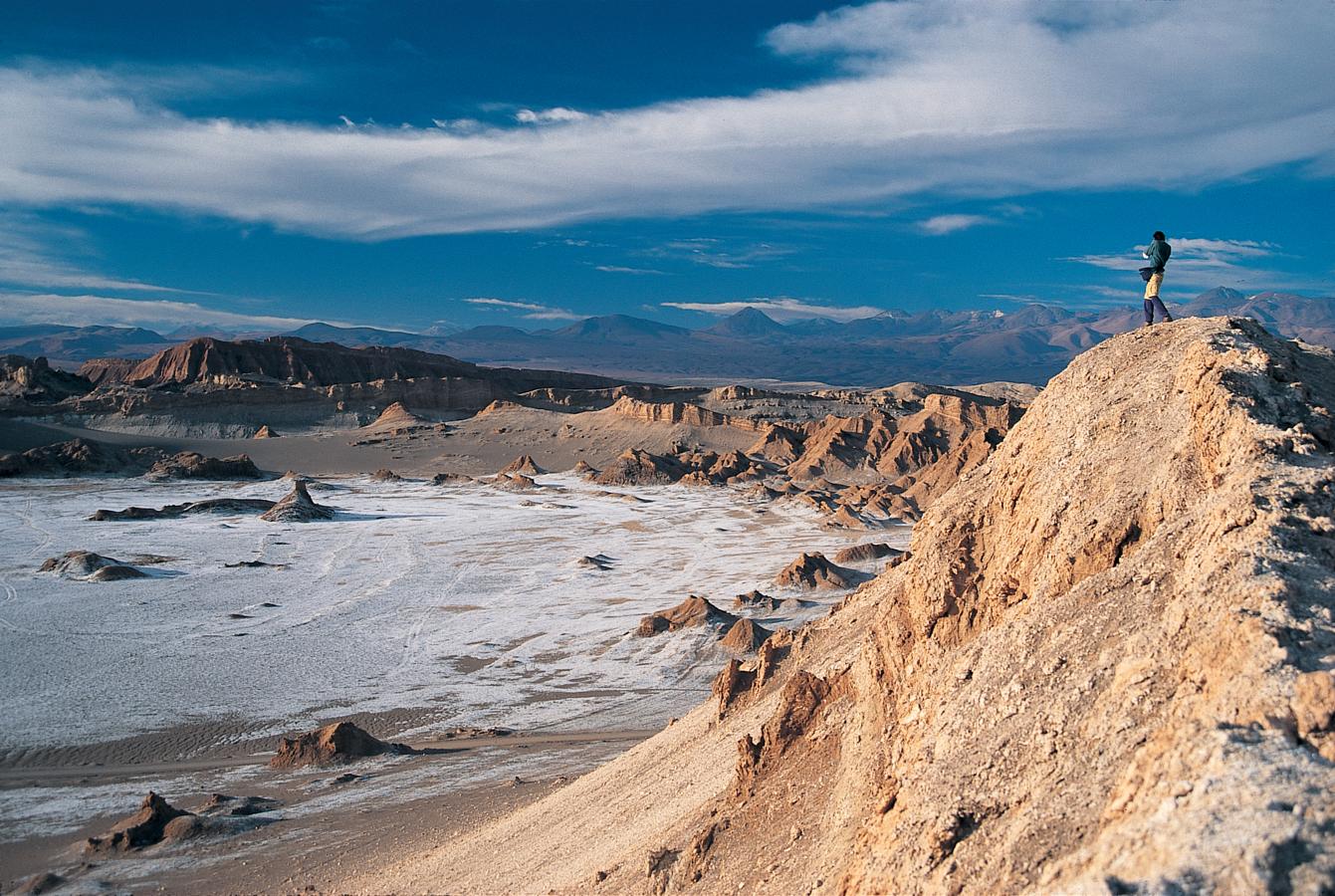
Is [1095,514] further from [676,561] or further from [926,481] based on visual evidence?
[926,481]

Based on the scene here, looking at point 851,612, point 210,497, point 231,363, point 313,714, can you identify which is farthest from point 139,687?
point 231,363

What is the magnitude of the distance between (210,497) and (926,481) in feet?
81.7

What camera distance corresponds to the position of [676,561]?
26484mm

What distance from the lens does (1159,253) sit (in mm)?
7738

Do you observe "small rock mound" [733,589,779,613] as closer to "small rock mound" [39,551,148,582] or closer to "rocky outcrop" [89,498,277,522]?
"small rock mound" [39,551,148,582]

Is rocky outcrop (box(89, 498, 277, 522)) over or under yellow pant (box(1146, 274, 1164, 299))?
under

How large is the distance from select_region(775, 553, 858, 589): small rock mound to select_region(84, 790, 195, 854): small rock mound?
578 inches

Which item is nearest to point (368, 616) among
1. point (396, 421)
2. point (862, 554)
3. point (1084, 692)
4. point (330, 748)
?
point (330, 748)

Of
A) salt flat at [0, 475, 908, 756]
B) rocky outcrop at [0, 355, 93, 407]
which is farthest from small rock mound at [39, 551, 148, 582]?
rocky outcrop at [0, 355, 93, 407]

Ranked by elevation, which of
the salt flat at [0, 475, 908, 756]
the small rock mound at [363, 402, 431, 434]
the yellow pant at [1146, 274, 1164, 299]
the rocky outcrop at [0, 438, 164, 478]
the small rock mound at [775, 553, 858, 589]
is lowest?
the salt flat at [0, 475, 908, 756]

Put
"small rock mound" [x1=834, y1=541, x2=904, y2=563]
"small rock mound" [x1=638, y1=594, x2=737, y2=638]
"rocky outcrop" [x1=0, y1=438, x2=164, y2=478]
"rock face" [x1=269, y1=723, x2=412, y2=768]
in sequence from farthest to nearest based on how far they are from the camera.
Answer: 1. "rocky outcrop" [x1=0, y1=438, x2=164, y2=478]
2. "small rock mound" [x1=834, y1=541, x2=904, y2=563]
3. "small rock mound" [x1=638, y1=594, x2=737, y2=638]
4. "rock face" [x1=269, y1=723, x2=412, y2=768]

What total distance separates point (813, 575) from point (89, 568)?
51.1 ft

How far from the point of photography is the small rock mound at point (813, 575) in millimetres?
22547

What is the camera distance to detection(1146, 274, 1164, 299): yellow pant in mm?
7684
